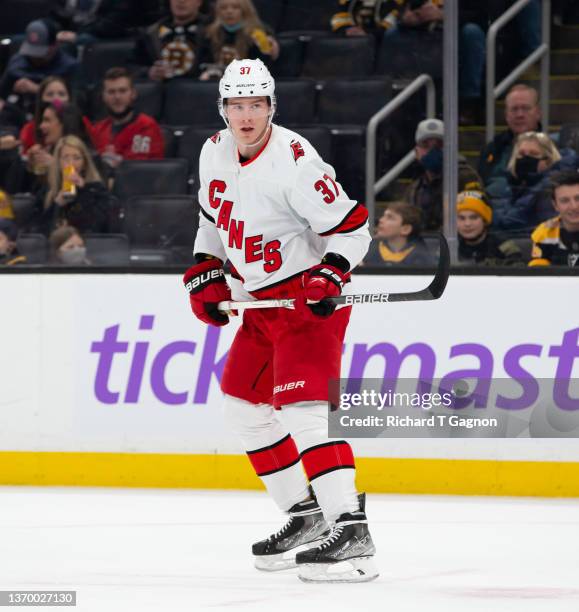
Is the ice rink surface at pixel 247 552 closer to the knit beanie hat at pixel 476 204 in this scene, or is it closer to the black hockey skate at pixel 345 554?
the black hockey skate at pixel 345 554

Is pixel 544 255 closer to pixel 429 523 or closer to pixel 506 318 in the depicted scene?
pixel 506 318

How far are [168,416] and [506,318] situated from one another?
1337 mm

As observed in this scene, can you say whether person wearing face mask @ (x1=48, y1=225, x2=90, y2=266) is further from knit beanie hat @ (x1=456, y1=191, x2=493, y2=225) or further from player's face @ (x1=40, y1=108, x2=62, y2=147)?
knit beanie hat @ (x1=456, y1=191, x2=493, y2=225)

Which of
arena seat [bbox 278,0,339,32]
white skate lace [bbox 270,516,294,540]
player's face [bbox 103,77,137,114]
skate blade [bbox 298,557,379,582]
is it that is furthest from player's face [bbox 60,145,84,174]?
skate blade [bbox 298,557,379,582]

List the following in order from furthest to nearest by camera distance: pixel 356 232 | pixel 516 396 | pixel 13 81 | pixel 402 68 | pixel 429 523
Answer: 1. pixel 13 81
2. pixel 402 68
3. pixel 516 396
4. pixel 429 523
5. pixel 356 232

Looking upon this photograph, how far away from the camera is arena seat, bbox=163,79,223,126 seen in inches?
285

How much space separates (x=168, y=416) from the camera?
570 cm

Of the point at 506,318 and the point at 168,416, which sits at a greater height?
the point at 506,318

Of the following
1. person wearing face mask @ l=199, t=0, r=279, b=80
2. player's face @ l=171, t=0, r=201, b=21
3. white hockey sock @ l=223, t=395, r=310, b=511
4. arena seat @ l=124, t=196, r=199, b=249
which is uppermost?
player's face @ l=171, t=0, r=201, b=21

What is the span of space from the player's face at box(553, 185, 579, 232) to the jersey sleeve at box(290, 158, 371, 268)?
2.03m

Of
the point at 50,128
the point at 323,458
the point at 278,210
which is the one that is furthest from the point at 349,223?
the point at 50,128

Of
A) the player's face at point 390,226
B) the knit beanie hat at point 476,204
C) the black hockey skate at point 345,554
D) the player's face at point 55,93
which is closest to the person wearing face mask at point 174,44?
the player's face at point 55,93

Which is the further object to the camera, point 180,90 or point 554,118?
point 180,90

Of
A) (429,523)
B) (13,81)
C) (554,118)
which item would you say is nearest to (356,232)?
(429,523)
